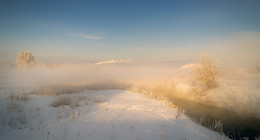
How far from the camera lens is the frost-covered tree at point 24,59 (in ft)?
114

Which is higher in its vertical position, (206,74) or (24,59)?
(24,59)

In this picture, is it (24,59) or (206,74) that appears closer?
(206,74)

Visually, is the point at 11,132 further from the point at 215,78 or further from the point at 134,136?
the point at 215,78

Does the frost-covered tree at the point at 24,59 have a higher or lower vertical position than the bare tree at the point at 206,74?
higher

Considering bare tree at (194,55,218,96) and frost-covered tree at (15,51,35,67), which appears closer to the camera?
bare tree at (194,55,218,96)

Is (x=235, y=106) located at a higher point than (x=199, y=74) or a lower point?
lower

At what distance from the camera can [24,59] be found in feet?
115

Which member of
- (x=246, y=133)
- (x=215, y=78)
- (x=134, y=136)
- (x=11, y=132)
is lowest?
(x=246, y=133)

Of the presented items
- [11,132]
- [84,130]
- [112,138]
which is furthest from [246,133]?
[11,132]

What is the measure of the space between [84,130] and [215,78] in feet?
52.4

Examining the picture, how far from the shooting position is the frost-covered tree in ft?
114

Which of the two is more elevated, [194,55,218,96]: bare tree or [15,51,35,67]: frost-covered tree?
[15,51,35,67]: frost-covered tree

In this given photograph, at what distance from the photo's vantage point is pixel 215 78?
15.3 metres

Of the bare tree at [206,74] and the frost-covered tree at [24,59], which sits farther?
the frost-covered tree at [24,59]
